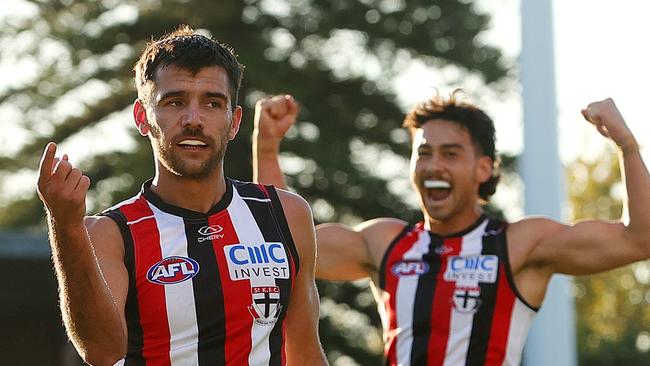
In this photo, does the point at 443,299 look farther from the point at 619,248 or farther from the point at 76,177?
the point at 76,177

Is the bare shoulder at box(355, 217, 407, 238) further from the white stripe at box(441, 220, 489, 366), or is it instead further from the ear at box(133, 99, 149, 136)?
the ear at box(133, 99, 149, 136)

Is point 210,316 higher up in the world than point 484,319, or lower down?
lower down

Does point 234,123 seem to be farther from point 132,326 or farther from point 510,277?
point 510,277

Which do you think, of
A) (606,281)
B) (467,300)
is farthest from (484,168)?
(606,281)

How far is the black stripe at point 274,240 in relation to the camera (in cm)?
477

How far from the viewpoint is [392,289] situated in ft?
22.5

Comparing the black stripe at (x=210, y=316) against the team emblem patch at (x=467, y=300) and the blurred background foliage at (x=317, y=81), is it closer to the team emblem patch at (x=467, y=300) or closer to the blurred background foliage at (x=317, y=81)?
the team emblem patch at (x=467, y=300)

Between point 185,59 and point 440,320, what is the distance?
2.46 m

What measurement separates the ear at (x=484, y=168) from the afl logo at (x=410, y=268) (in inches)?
22.5

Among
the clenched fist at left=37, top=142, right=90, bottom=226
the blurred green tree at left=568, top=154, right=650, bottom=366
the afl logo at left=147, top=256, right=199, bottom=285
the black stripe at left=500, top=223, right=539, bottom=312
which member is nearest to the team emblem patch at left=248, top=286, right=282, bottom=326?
the afl logo at left=147, top=256, right=199, bottom=285

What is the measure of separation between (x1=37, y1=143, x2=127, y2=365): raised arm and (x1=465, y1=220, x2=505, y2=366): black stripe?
2586mm

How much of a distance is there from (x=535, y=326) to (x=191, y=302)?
5.55 meters

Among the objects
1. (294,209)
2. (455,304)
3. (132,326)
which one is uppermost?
(294,209)

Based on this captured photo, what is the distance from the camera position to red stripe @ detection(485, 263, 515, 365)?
21.6ft
